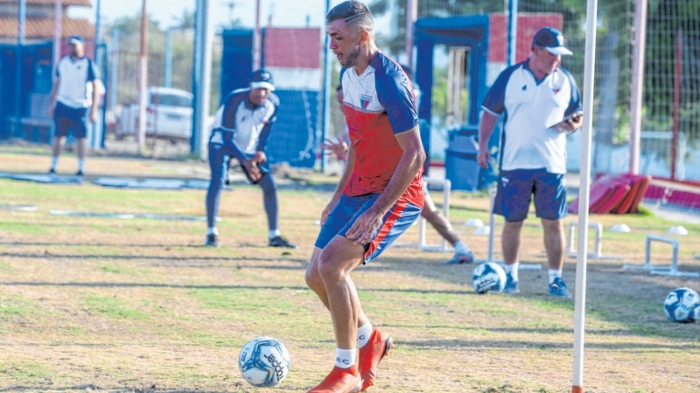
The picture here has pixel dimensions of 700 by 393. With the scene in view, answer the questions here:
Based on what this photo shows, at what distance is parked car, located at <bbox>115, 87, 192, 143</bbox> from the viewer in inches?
1374

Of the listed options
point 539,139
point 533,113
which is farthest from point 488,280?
point 533,113

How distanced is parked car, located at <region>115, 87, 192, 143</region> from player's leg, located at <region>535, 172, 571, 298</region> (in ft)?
85.5

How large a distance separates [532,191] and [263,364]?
4.48 metres

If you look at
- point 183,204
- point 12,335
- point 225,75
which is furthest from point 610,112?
point 12,335

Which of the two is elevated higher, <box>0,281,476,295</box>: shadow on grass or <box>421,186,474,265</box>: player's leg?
<box>421,186,474,265</box>: player's leg

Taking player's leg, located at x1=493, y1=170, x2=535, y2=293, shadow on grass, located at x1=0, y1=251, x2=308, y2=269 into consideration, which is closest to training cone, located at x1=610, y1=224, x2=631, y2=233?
shadow on grass, located at x1=0, y1=251, x2=308, y2=269

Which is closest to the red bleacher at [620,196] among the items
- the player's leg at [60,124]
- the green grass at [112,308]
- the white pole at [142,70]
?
the player's leg at [60,124]

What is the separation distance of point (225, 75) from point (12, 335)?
20.0 meters

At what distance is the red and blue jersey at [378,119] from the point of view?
533 cm

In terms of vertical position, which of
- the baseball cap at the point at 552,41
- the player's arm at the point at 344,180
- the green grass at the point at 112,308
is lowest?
the green grass at the point at 112,308

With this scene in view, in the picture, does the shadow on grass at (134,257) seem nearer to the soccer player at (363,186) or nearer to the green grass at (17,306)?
the green grass at (17,306)

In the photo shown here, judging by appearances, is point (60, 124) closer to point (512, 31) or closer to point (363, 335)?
point (512, 31)

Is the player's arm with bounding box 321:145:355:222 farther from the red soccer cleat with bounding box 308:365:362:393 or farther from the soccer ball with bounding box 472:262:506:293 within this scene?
the soccer ball with bounding box 472:262:506:293

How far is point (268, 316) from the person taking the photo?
779cm
